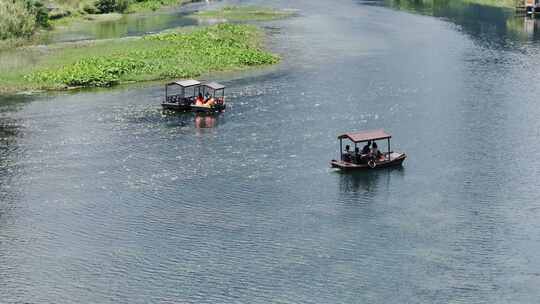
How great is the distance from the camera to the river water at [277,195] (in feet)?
173

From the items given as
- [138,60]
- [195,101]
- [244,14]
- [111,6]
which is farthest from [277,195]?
[111,6]

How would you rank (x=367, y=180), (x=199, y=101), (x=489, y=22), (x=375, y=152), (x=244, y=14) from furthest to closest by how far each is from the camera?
(x=244, y=14) < (x=489, y=22) < (x=199, y=101) < (x=375, y=152) < (x=367, y=180)

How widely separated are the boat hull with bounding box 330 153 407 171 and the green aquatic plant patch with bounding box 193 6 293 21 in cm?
10560

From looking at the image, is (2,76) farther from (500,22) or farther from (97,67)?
(500,22)

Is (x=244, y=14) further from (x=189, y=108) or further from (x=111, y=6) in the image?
(x=189, y=108)

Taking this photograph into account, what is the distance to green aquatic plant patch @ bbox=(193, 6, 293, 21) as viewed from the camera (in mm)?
177250

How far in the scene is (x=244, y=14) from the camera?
598 feet

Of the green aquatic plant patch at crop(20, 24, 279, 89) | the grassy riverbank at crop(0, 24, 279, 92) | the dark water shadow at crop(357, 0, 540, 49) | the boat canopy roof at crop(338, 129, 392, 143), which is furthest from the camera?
the dark water shadow at crop(357, 0, 540, 49)

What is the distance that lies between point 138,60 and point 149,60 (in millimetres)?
1736

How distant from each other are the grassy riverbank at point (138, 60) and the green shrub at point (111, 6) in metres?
48.6

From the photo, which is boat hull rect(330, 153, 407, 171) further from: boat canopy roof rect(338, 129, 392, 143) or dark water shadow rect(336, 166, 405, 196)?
boat canopy roof rect(338, 129, 392, 143)

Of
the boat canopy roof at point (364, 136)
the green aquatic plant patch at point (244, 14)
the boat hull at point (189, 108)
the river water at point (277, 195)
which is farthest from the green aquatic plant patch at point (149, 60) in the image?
the boat canopy roof at point (364, 136)

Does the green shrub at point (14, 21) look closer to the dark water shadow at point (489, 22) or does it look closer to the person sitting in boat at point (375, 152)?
the dark water shadow at point (489, 22)

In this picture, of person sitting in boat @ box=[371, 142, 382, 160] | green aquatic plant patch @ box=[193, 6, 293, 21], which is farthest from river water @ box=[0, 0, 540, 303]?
green aquatic plant patch @ box=[193, 6, 293, 21]
